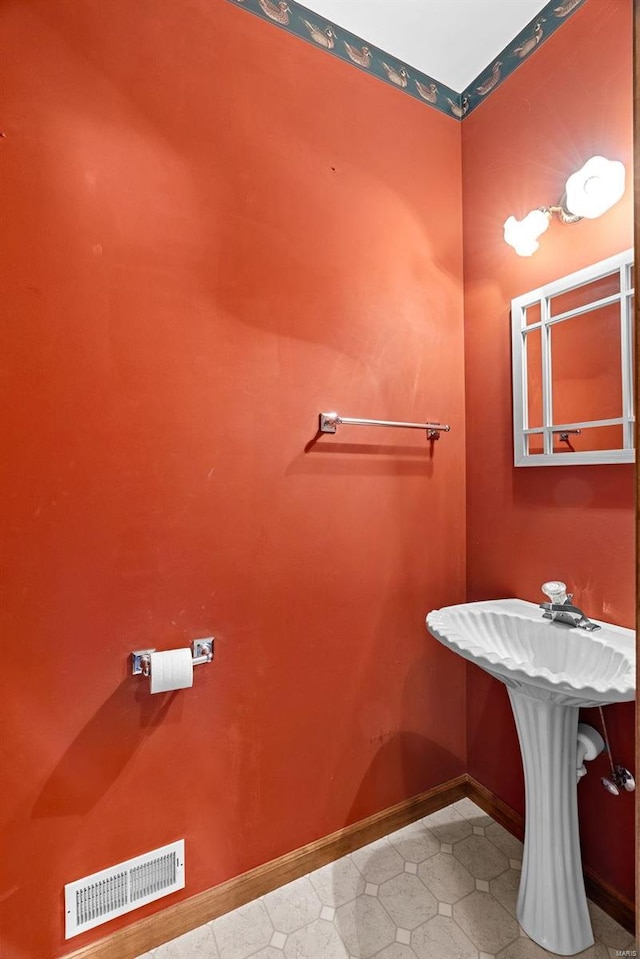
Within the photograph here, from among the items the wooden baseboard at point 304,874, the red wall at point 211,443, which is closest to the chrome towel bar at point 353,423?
the red wall at point 211,443

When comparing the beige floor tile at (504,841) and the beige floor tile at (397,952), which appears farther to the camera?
the beige floor tile at (504,841)

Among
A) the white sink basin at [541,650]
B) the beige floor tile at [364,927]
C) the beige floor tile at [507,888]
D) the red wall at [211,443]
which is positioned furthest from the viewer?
the beige floor tile at [507,888]

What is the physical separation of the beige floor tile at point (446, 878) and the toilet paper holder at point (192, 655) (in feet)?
3.18

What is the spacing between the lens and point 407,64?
156 centimetres

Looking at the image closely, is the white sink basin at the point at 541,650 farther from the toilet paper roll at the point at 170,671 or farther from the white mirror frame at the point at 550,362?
the toilet paper roll at the point at 170,671

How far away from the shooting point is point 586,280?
1.24m

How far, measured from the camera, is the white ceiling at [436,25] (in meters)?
1.35

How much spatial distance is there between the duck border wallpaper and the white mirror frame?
806 millimetres

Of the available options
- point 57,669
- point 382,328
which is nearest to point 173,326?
point 382,328

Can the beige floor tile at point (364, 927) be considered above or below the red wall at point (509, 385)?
below

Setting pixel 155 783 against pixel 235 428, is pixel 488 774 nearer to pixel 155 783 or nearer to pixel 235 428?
pixel 155 783

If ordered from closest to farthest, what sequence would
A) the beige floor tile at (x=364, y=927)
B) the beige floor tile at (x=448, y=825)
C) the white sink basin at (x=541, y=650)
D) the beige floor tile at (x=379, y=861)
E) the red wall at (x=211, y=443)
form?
the white sink basin at (x=541, y=650) < the red wall at (x=211, y=443) < the beige floor tile at (x=364, y=927) < the beige floor tile at (x=379, y=861) < the beige floor tile at (x=448, y=825)

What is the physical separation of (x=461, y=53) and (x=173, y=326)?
1442 mm

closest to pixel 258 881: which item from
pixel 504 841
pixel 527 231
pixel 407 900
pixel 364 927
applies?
pixel 364 927
